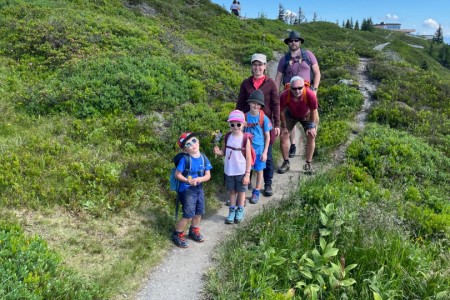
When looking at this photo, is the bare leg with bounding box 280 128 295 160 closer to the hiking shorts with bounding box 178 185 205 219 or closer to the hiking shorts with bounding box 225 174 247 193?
the hiking shorts with bounding box 225 174 247 193

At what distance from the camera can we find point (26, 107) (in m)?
9.63

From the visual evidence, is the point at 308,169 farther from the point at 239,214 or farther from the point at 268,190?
the point at 239,214

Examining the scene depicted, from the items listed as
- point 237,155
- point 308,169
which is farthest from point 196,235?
point 308,169

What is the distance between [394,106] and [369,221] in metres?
8.04

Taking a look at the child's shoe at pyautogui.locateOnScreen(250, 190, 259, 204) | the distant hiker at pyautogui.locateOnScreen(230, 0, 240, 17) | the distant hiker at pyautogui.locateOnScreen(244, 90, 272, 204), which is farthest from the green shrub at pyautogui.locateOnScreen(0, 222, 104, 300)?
the distant hiker at pyautogui.locateOnScreen(230, 0, 240, 17)

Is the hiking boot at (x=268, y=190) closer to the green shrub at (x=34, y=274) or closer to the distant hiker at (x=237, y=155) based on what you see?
the distant hiker at (x=237, y=155)

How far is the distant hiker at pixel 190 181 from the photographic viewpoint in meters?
6.25

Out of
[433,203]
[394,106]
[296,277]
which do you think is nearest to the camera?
[296,277]

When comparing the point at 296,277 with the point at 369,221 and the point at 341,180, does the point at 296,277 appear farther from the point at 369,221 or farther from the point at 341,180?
the point at 341,180

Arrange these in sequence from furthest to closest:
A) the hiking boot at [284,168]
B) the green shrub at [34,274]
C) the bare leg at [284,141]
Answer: the hiking boot at [284,168] → the bare leg at [284,141] → the green shrub at [34,274]

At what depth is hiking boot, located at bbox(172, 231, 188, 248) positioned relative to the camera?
6414mm

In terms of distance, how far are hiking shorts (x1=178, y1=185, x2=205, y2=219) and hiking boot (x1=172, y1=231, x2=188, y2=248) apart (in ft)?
1.22

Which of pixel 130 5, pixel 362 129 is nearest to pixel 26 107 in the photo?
pixel 362 129

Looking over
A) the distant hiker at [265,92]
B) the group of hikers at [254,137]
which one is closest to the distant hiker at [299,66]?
the group of hikers at [254,137]
